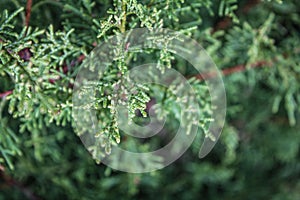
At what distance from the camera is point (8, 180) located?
5.82ft

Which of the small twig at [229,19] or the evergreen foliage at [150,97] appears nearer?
the evergreen foliage at [150,97]

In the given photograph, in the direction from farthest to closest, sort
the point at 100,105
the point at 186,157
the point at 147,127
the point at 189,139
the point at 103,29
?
the point at 186,157
the point at 189,139
the point at 147,127
the point at 100,105
the point at 103,29

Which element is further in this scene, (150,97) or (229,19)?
(229,19)

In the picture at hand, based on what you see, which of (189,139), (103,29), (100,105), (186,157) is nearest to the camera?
(103,29)

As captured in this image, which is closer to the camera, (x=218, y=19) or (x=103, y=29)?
(x=103, y=29)

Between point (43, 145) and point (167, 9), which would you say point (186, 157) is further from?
point (167, 9)

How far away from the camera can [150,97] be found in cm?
163

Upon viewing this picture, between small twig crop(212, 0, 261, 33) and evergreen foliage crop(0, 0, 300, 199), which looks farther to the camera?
small twig crop(212, 0, 261, 33)

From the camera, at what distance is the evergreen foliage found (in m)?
1.24

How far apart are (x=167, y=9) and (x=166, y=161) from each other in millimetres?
867

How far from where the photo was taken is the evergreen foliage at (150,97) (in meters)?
1.24

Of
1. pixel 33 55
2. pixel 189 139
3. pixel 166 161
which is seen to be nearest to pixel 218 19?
pixel 189 139

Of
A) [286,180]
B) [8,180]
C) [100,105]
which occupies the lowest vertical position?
[286,180]

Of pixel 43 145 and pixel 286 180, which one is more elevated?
pixel 43 145
